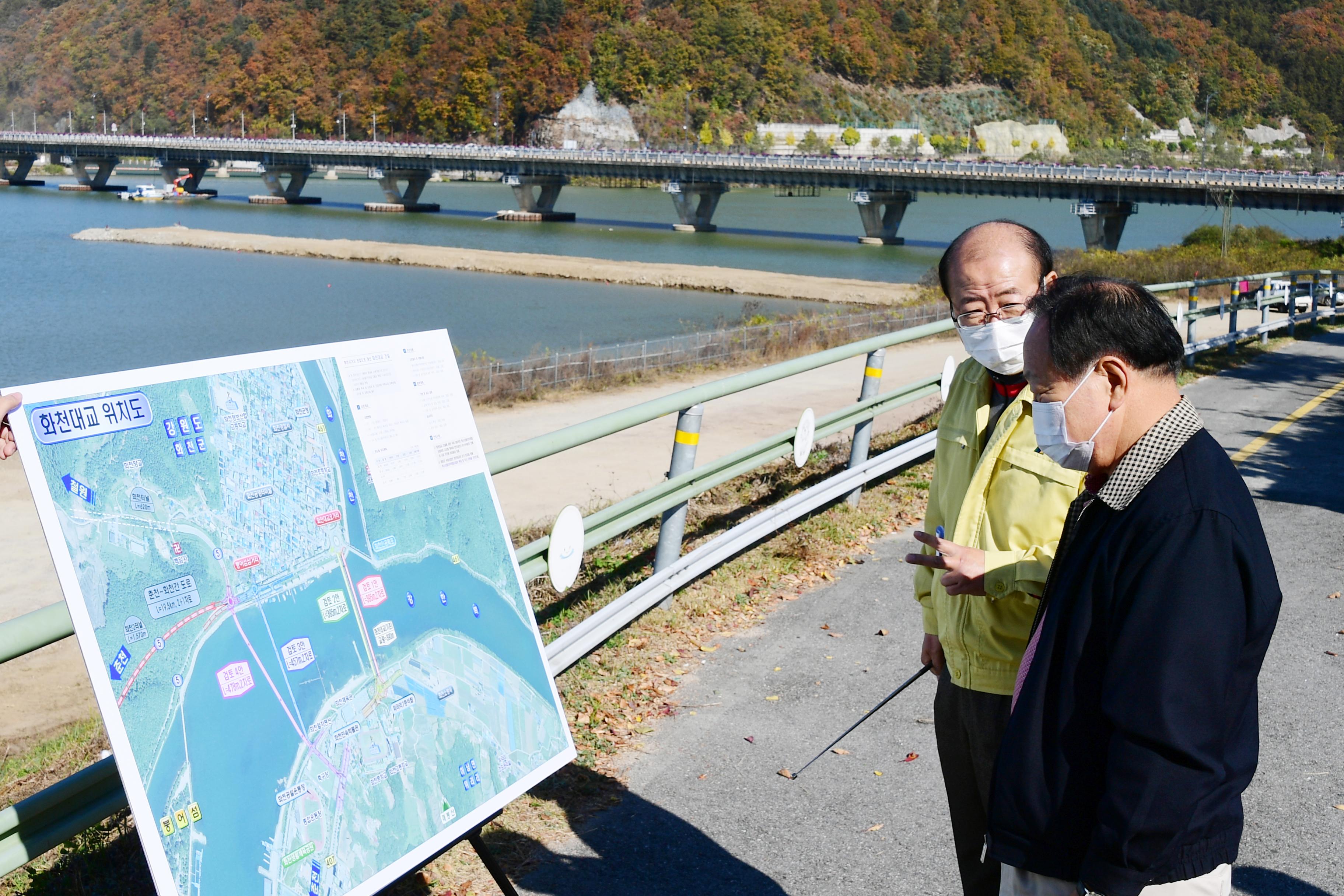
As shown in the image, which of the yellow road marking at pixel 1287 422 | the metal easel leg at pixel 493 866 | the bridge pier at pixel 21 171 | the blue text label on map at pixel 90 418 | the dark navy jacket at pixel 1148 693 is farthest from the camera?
the bridge pier at pixel 21 171

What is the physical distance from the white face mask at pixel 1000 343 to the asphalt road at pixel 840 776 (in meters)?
1.72

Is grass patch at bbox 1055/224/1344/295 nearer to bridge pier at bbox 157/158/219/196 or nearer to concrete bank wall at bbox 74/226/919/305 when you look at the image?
concrete bank wall at bbox 74/226/919/305

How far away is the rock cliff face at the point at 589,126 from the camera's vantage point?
159875 millimetres

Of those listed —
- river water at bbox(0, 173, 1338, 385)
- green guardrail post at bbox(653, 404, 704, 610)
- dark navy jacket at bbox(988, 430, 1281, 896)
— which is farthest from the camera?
river water at bbox(0, 173, 1338, 385)

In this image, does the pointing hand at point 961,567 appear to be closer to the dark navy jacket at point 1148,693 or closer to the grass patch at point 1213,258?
the dark navy jacket at point 1148,693

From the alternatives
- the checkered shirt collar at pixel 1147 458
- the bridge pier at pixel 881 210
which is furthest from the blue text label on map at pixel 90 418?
the bridge pier at pixel 881 210

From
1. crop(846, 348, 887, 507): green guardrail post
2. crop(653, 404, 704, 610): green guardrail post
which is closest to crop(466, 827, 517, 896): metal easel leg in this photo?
crop(653, 404, 704, 610): green guardrail post

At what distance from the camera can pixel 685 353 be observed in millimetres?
21984

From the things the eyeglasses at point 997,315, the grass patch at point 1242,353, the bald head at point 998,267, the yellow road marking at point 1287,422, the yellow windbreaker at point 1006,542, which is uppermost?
the bald head at point 998,267

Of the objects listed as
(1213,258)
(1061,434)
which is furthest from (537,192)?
(1061,434)

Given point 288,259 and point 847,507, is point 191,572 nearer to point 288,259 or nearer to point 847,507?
point 847,507

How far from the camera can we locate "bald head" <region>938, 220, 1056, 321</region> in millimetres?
3150

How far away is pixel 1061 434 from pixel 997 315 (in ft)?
3.25

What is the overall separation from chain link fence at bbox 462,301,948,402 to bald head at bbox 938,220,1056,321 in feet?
49.6
